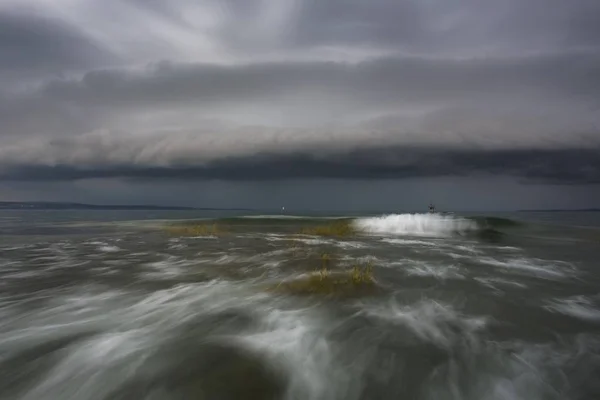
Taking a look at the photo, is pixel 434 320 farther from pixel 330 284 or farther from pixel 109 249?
pixel 109 249

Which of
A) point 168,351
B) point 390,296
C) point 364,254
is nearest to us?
point 168,351

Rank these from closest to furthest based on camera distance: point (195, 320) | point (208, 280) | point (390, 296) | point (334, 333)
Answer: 1. point (334, 333)
2. point (195, 320)
3. point (390, 296)
4. point (208, 280)

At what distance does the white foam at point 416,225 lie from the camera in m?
41.7

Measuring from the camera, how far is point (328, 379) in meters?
6.23

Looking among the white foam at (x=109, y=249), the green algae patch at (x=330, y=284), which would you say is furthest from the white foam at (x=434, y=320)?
the white foam at (x=109, y=249)

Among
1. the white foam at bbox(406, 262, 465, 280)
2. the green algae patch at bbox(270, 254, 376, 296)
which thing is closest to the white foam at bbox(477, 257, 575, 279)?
the white foam at bbox(406, 262, 465, 280)

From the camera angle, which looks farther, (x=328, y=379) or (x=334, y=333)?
(x=334, y=333)

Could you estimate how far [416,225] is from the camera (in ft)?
145

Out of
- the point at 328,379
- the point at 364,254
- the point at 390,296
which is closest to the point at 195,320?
the point at 328,379

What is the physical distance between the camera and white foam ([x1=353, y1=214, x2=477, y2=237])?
4169 centimetres

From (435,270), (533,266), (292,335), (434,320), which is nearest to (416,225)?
(533,266)

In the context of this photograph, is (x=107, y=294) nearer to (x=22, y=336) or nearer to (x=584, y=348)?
(x=22, y=336)

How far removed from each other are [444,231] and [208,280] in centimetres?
3433

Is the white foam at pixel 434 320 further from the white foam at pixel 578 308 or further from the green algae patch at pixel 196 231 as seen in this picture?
the green algae patch at pixel 196 231
